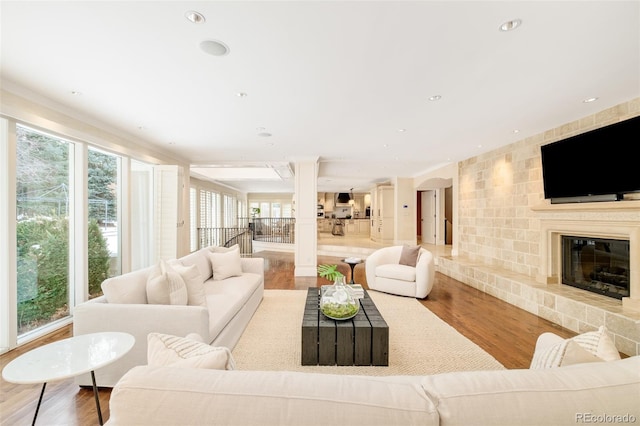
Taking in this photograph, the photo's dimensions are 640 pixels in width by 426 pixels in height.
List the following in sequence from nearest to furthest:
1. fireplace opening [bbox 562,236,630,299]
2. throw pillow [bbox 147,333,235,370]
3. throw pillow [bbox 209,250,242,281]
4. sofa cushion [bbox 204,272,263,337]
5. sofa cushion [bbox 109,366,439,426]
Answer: sofa cushion [bbox 109,366,439,426] → throw pillow [bbox 147,333,235,370] → sofa cushion [bbox 204,272,263,337] → fireplace opening [bbox 562,236,630,299] → throw pillow [bbox 209,250,242,281]

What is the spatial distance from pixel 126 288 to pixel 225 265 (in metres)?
1.64

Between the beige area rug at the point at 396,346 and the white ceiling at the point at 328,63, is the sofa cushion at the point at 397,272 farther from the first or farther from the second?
the white ceiling at the point at 328,63

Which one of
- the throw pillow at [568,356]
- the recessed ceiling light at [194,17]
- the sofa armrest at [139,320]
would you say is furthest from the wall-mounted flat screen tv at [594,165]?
the sofa armrest at [139,320]

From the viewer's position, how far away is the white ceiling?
6.00ft

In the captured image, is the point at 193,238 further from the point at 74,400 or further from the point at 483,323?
the point at 483,323

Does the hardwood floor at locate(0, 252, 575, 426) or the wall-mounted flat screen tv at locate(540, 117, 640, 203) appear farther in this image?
the wall-mounted flat screen tv at locate(540, 117, 640, 203)

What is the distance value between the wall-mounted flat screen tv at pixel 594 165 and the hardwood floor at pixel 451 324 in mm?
1761

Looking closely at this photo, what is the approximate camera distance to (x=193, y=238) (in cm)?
883

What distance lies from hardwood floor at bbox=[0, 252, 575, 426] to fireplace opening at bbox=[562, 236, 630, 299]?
2.76 ft

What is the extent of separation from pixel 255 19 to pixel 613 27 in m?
2.50

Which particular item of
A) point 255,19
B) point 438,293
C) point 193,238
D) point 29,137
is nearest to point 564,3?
point 255,19

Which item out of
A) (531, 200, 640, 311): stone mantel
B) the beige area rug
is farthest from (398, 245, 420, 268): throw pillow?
(531, 200, 640, 311): stone mantel

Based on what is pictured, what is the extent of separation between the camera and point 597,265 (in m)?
3.71

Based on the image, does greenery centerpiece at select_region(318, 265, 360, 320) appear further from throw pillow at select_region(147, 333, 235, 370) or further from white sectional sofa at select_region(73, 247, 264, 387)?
throw pillow at select_region(147, 333, 235, 370)
